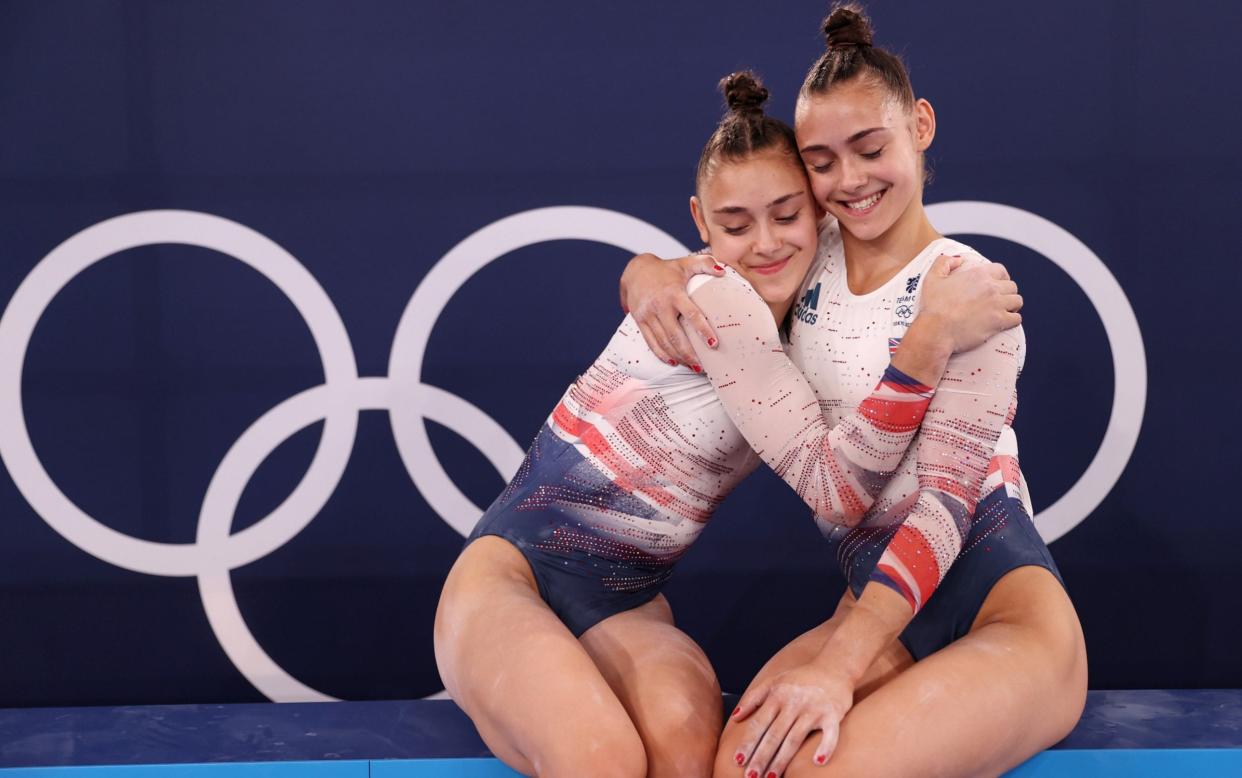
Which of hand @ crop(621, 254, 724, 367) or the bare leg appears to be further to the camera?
hand @ crop(621, 254, 724, 367)

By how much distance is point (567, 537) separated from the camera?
2.28 m

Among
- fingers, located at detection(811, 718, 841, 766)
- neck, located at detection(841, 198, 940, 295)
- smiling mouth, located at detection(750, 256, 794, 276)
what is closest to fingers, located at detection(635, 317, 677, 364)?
smiling mouth, located at detection(750, 256, 794, 276)

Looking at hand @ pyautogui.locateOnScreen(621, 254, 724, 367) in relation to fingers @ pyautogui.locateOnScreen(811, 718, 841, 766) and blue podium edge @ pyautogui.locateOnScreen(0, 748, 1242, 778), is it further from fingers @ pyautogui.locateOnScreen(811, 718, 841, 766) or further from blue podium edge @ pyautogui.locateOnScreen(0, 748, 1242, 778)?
blue podium edge @ pyautogui.locateOnScreen(0, 748, 1242, 778)

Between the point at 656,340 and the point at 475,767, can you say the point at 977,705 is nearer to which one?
the point at 656,340

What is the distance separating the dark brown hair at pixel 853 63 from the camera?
214cm

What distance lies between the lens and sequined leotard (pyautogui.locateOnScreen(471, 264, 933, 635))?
207 centimetres

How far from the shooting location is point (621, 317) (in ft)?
10.2

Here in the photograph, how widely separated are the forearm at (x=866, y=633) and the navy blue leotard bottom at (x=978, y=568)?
0.20 metres

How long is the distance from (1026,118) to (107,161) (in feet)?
7.63

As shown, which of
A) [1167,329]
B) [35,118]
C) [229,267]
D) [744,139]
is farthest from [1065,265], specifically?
[35,118]

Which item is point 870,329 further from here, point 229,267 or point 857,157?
point 229,267

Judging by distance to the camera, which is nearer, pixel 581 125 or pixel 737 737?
pixel 737 737

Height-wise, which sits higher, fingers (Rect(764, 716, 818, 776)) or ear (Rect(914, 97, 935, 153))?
ear (Rect(914, 97, 935, 153))

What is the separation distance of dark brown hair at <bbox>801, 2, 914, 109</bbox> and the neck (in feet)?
0.68
